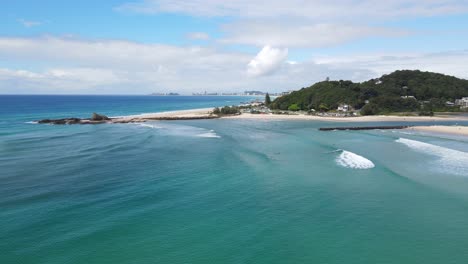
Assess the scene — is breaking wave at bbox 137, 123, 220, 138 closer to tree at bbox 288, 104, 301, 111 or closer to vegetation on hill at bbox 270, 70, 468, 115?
tree at bbox 288, 104, 301, 111

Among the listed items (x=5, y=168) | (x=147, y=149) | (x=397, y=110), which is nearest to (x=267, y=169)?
(x=147, y=149)

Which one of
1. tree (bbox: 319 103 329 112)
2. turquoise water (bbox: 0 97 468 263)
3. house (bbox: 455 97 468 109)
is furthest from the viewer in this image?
house (bbox: 455 97 468 109)

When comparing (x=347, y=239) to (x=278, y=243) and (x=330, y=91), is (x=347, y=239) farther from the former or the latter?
(x=330, y=91)

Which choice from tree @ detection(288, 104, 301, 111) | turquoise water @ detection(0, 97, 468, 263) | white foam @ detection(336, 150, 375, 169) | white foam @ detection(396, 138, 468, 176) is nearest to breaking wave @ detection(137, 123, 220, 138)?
turquoise water @ detection(0, 97, 468, 263)

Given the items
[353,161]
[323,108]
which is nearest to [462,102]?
[323,108]

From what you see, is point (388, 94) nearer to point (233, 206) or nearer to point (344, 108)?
point (344, 108)

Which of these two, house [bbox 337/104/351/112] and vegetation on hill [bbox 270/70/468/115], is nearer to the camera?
house [bbox 337/104/351/112]
